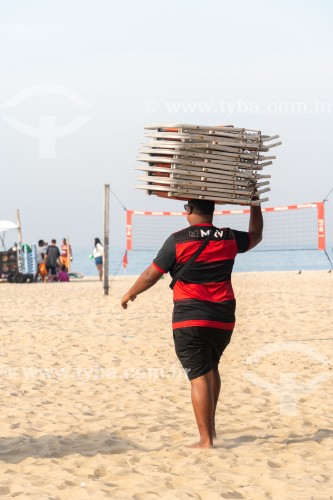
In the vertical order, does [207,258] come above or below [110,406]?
above

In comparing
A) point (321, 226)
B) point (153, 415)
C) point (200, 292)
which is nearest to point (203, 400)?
point (200, 292)

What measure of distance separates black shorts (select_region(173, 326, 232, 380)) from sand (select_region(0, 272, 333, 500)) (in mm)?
535

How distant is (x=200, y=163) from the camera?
187 inches

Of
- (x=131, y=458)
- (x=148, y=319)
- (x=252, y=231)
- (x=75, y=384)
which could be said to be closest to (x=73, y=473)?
(x=131, y=458)

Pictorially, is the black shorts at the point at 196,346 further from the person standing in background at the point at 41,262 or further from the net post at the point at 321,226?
the person standing in background at the point at 41,262

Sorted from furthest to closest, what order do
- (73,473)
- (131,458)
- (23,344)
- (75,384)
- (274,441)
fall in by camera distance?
(23,344) < (75,384) < (274,441) < (131,458) < (73,473)

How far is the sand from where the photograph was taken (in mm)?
4461

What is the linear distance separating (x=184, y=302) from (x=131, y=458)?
998mm

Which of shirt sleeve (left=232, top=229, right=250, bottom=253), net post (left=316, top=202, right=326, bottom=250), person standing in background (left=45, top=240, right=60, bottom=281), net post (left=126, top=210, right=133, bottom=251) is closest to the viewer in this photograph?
shirt sleeve (left=232, top=229, right=250, bottom=253)

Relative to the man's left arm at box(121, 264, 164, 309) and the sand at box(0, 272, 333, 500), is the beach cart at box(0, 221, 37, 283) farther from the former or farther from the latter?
the man's left arm at box(121, 264, 164, 309)

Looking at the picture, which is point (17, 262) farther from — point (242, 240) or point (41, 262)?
point (242, 240)

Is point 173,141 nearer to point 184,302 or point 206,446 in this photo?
point 184,302

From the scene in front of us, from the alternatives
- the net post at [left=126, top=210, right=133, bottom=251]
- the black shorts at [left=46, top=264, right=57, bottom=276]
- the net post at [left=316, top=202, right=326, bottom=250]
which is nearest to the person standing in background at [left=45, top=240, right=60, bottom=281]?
the black shorts at [left=46, top=264, right=57, bottom=276]

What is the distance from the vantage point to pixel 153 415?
21.1ft
